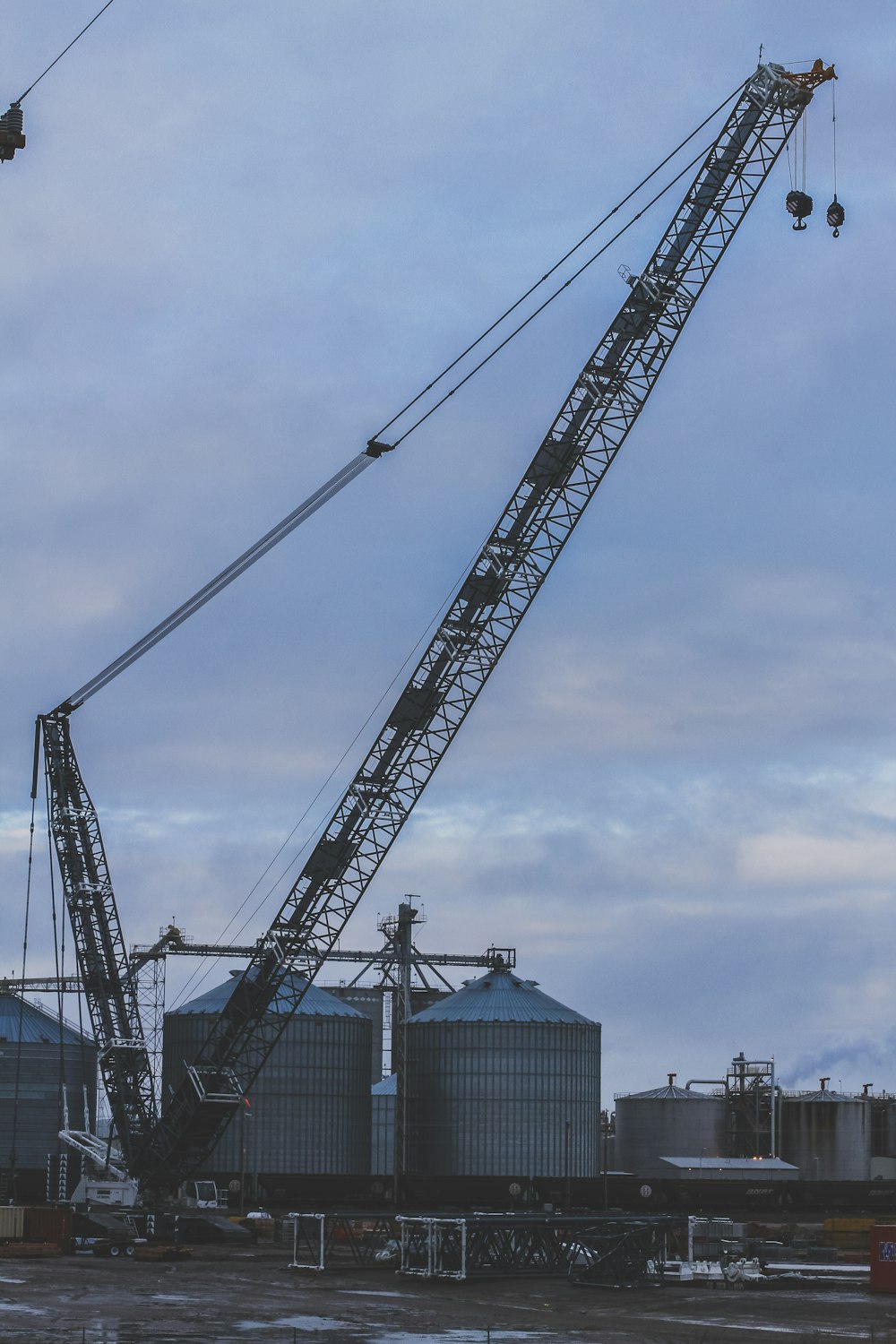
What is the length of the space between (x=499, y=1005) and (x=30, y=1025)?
2801cm

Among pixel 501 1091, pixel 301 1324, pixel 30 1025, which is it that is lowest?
pixel 301 1324

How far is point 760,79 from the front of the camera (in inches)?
2862

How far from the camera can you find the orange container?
4609cm

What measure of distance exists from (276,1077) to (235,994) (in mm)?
19338

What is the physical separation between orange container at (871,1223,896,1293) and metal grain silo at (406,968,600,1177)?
166 feet

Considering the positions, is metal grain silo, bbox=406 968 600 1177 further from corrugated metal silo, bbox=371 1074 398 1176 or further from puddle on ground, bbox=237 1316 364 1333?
puddle on ground, bbox=237 1316 364 1333

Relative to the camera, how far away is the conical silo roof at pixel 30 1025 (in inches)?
3937

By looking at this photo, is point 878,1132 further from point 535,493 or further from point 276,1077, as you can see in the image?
point 535,493

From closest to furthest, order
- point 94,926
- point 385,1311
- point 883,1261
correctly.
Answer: point 385,1311 < point 883,1261 < point 94,926

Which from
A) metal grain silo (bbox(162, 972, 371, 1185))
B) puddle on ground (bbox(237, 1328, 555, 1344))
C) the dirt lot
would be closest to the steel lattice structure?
Result: metal grain silo (bbox(162, 972, 371, 1185))

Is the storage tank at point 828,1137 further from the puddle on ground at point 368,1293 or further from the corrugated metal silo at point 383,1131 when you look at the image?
the puddle on ground at point 368,1293

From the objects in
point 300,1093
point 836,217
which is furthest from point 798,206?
point 300,1093

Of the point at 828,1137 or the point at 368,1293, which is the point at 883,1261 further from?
the point at 828,1137

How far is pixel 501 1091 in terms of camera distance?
318 feet
